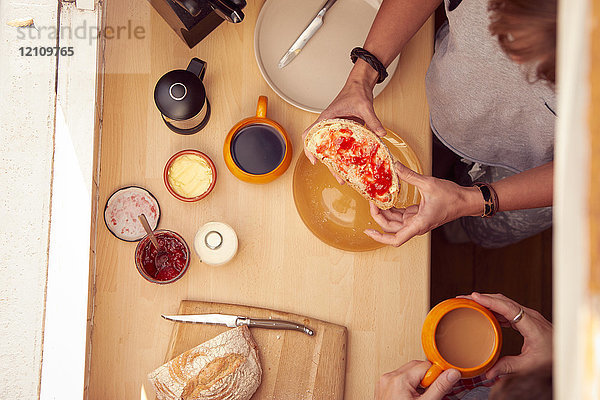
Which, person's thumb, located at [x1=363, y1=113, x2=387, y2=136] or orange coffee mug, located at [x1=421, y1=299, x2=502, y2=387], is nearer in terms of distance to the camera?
orange coffee mug, located at [x1=421, y1=299, x2=502, y2=387]

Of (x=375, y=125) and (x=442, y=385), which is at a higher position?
(x=375, y=125)

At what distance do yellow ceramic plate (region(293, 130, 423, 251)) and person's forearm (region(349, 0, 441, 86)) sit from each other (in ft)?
0.55

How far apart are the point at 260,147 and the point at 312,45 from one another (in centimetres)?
28

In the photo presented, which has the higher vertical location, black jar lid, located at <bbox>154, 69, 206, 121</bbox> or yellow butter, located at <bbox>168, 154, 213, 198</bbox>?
black jar lid, located at <bbox>154, 69, 206, 121</bbox>

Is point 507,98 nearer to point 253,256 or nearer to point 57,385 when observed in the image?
point 253,256

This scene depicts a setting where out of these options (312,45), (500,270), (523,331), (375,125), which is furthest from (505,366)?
(500,270)

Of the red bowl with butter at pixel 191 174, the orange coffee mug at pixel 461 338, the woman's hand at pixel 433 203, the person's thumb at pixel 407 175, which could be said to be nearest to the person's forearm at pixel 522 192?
the woman's hand at pixel 433 203

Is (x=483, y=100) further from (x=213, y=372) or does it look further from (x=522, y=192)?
(x=213, y=372)

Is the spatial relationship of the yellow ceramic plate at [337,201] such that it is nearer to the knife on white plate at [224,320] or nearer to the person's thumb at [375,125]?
the person's thumb at [375,125]

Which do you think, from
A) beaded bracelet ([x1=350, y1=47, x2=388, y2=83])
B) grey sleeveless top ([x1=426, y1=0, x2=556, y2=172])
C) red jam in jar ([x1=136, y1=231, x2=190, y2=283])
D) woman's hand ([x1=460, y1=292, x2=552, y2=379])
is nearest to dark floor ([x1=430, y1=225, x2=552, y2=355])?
grey sleeveless top ([x1=426, y1=0, x2=556, y2=172])

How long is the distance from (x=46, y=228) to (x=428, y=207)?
0.69 m

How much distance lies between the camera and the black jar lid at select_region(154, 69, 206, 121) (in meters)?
0.92

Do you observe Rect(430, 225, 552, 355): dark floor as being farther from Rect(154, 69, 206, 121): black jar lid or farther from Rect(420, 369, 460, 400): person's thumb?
Rect(154, 69, 206, 121): black jar lid

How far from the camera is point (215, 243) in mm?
1024
